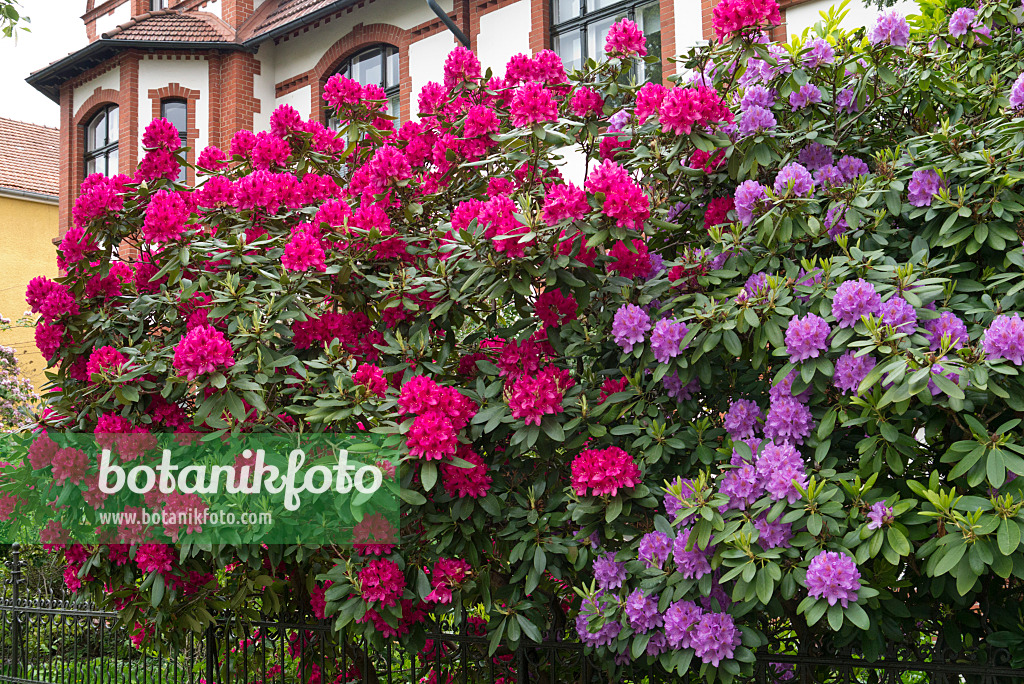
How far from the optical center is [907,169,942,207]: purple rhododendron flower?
2.92 metres

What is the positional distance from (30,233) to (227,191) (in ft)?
74.0

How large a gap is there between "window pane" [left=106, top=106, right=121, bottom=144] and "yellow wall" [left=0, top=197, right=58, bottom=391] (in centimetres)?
856

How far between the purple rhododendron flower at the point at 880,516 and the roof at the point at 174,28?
13.5 m

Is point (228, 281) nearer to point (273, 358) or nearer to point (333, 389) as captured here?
point (273, 358)

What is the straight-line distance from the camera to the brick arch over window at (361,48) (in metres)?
11.6

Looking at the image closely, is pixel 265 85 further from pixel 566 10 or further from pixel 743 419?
pixel 743 419

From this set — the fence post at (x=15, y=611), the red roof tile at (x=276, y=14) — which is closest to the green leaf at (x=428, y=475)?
the fence post at (x=15, y=611)

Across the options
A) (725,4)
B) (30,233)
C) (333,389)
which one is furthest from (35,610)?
(30,233)

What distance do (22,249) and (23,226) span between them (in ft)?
2.12

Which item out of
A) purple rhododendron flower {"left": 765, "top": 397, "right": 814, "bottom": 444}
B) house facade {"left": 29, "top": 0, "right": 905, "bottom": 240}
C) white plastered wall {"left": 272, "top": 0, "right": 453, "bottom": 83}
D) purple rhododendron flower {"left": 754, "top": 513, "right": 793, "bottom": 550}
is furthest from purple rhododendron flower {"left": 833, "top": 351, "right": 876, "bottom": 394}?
white plastered wall {"left": 272, "top": 0, "right": 453, "bottom": 83}

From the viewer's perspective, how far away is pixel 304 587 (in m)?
4.26

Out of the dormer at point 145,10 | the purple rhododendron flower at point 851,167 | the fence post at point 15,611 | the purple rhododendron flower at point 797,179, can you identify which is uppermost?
the dormer at point 145,10

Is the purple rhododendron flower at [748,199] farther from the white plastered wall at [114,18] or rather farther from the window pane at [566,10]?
the white plastered wall at [114,18]

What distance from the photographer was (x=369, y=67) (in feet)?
41.2
